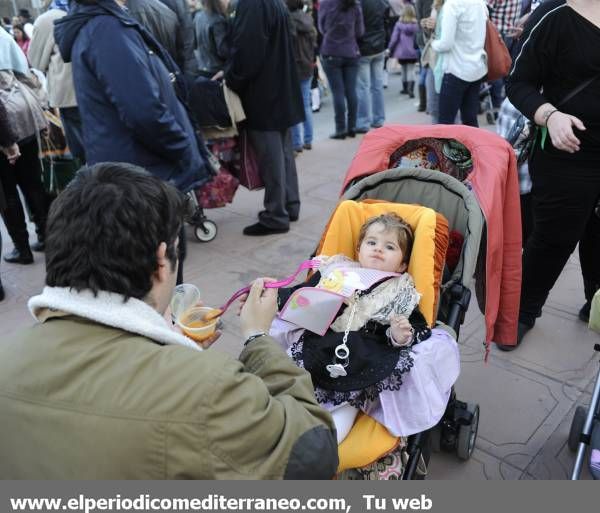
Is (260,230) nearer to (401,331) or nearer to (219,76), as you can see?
(219,76)

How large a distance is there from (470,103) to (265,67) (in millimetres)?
2614

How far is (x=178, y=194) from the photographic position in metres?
1.37

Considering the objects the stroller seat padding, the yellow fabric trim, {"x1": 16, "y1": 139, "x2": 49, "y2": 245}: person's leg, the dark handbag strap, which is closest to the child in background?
{"x1": 16, "y1": 139, "x2": 49, "y2": 245}: person's leg

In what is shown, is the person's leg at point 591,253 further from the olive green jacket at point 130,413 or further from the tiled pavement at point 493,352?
the olive green jacket at point 130,413

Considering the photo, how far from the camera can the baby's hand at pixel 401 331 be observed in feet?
6.07

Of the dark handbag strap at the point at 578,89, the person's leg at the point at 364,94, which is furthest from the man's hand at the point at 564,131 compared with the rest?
the person's leg at the point at 364,94

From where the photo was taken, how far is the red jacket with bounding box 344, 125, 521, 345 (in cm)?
235

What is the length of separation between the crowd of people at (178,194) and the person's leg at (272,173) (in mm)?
13

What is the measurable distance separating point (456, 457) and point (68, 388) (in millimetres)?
1879

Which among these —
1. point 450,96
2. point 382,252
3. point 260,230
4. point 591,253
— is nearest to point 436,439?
point 382,252

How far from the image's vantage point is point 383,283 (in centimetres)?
214

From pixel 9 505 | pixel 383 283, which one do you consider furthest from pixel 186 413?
pixel 383 283

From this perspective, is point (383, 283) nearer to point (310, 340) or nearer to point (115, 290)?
point (310, 340)

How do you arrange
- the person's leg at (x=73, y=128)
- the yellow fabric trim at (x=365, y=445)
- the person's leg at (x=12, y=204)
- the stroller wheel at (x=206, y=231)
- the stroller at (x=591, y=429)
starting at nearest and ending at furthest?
the yellow fabric trim at (x=365, y=445)
the stroller at (x=591, y=429)
the person's leg at (x=73, y=128)
the person's leg at (x=12, y=204)
the stroller wheel at (x=206, y=231)
